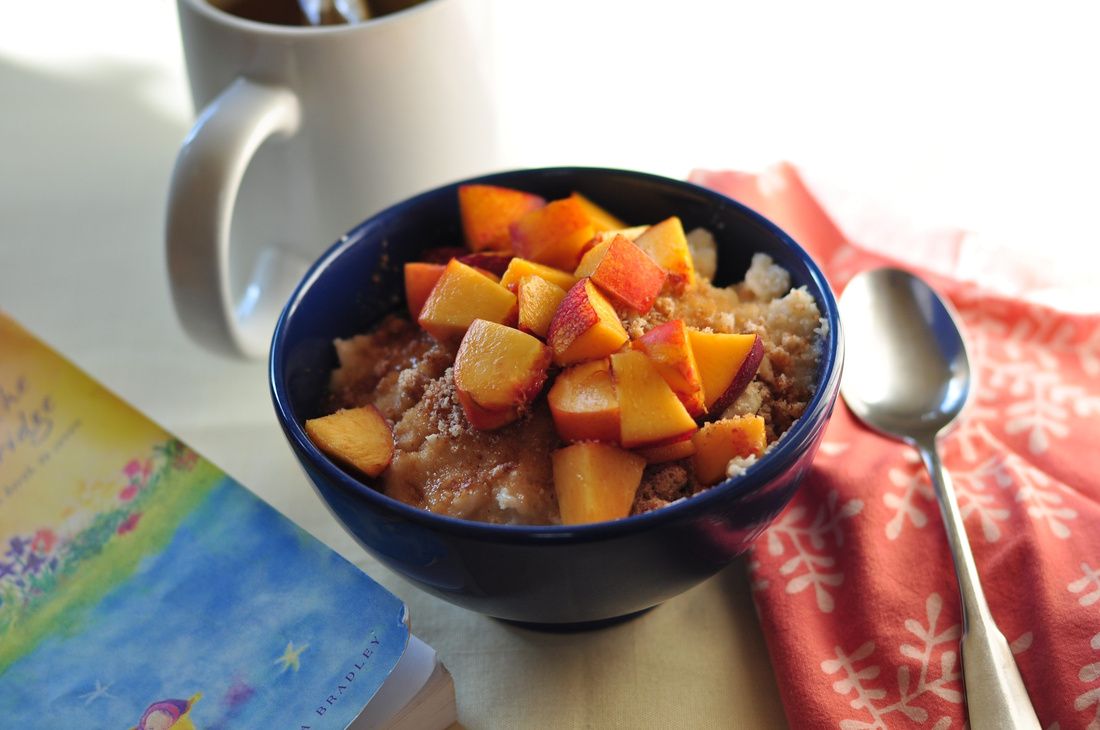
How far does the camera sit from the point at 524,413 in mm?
812

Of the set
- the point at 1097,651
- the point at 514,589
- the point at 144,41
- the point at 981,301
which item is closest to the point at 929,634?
the point at 1097,651

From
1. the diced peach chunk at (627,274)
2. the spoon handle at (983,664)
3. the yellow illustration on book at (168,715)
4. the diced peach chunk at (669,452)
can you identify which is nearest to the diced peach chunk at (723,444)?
the diced peach chunk at (669,452)

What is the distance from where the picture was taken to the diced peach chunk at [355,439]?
81cm

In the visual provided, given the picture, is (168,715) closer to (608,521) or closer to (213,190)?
(608,521)

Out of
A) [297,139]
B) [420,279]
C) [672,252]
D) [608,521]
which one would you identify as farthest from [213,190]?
[608,521]

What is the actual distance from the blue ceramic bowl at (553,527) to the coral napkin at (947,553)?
132 mm

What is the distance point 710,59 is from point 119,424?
3.55 feet

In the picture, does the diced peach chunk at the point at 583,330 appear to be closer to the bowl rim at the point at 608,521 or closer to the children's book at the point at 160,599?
the bowl rim at the point at 608,521

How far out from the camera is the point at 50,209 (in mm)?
1439

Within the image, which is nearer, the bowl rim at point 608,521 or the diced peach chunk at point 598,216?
the bowl rim at point 608,521

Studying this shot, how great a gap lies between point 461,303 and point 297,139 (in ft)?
1.19

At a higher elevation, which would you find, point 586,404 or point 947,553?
point 586,404

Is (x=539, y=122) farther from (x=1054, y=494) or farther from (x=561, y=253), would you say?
(x=1054, y=494)

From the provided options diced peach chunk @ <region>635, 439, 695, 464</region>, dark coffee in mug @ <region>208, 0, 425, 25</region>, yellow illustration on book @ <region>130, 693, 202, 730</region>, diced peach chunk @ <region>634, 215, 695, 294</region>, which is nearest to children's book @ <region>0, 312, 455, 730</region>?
yellow illustration on book @ <region>130, 693, 202, 730</region>
